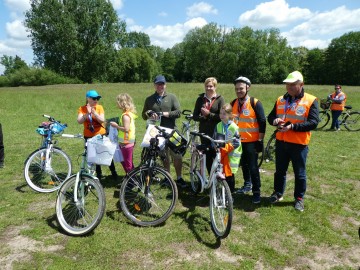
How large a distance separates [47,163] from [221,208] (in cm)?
351

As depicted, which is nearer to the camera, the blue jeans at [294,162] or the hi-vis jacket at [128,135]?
the blue jeans at [294,162]

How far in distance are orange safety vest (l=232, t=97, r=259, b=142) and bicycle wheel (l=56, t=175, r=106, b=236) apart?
248 centimetres

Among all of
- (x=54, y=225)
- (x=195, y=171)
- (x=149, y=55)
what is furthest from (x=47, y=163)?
(x=149, y=55)

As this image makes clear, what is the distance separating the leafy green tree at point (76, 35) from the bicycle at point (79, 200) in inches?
1649

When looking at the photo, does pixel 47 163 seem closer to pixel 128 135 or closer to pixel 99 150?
pixel 128 135

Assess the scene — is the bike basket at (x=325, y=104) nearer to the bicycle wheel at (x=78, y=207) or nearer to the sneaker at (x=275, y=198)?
the sneaker at (x=275, y=198)

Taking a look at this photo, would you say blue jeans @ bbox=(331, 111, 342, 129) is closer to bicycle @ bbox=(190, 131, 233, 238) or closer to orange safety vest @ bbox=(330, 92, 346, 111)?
orange safety vest @ bbox=(330, 92, 346, 111)

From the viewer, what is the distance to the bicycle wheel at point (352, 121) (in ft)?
43.3

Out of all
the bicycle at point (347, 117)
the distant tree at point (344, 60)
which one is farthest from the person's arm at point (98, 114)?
the distant tree at point (344, 60)

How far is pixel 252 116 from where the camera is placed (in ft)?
16.4

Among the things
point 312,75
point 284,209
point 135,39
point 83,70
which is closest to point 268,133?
point 284,209

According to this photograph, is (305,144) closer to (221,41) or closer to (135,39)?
(221,41)

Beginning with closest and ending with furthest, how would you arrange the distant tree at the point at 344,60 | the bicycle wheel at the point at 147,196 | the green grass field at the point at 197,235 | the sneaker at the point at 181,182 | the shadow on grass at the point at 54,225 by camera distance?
1. the green grass field at the point at 197,235
2. the shadow on grass at the point at 54,225
3. the bicycle wheel at the point at 147,196
4. the sneaker at the point at 181,182
5. the distant tree at the point at 344,60

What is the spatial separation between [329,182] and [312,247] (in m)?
2.93
